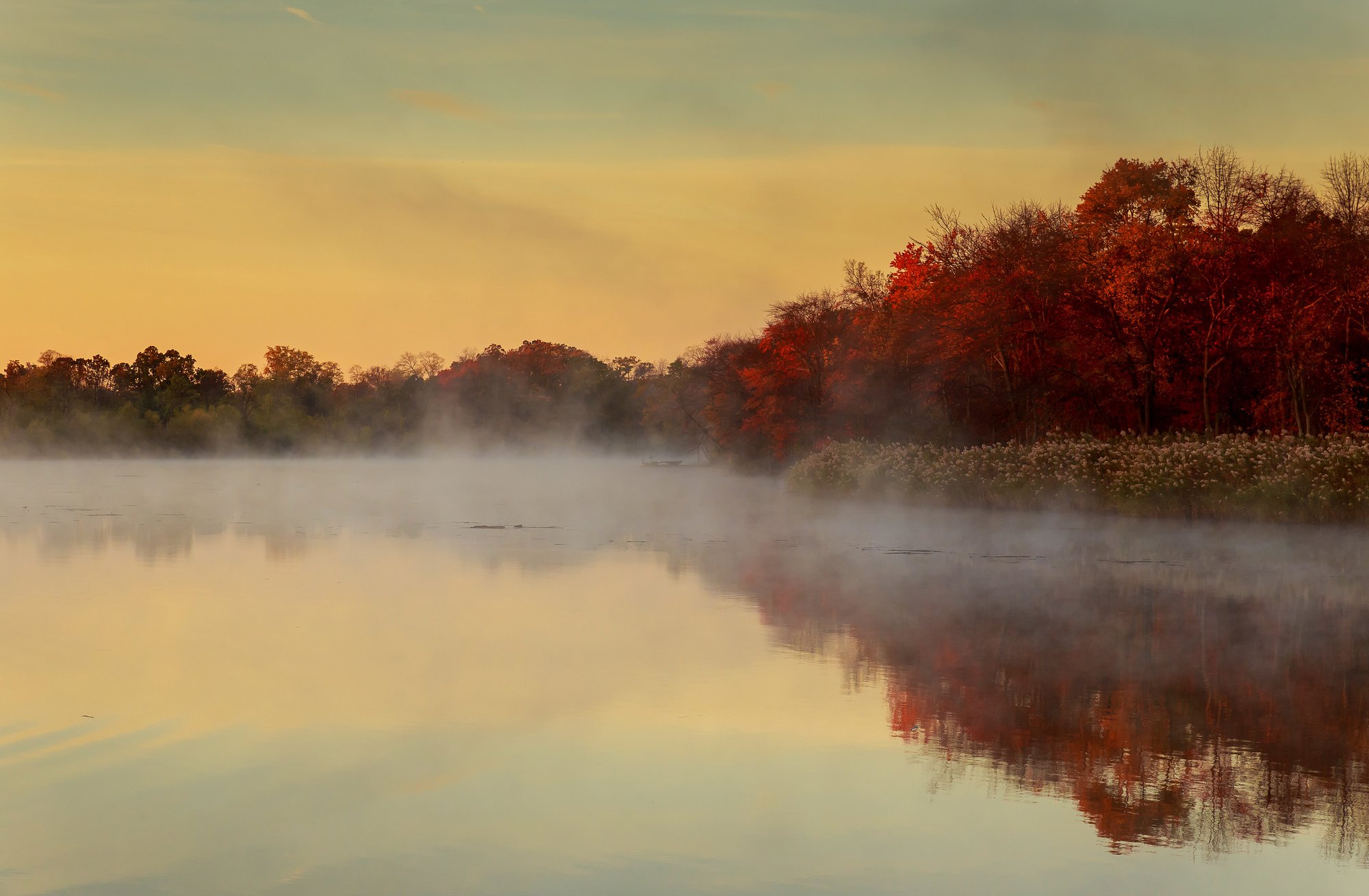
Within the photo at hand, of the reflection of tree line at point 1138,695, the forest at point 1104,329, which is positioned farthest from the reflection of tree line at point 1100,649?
the forest at point 1104,329

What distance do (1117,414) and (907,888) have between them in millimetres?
44179

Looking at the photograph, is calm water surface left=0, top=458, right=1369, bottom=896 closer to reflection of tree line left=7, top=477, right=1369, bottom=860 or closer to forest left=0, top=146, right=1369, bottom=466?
reflection of tree line left=7, top=477, right=1369, bottom=860

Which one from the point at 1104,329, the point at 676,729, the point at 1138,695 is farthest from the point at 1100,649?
the point at 1104,329

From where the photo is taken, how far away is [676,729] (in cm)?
981

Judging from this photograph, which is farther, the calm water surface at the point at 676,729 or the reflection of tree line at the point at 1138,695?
the reflection of tree line at the point at 1138,695

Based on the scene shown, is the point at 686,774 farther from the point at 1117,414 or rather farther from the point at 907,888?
the point at 1117,414

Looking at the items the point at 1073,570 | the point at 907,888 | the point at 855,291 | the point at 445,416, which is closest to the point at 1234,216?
the point at 855,291

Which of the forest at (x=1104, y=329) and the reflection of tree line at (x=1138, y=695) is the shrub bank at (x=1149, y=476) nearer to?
the forest at (x=1104, y=329)

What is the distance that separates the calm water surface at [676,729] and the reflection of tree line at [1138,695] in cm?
5

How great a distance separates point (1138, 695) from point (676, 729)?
3970 mm

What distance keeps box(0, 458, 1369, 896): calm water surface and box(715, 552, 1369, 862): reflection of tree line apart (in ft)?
0.15

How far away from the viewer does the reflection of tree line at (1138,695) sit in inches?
310

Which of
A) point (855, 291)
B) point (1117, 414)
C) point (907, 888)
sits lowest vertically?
point (907, 888)

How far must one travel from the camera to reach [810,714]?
10.3 meters
